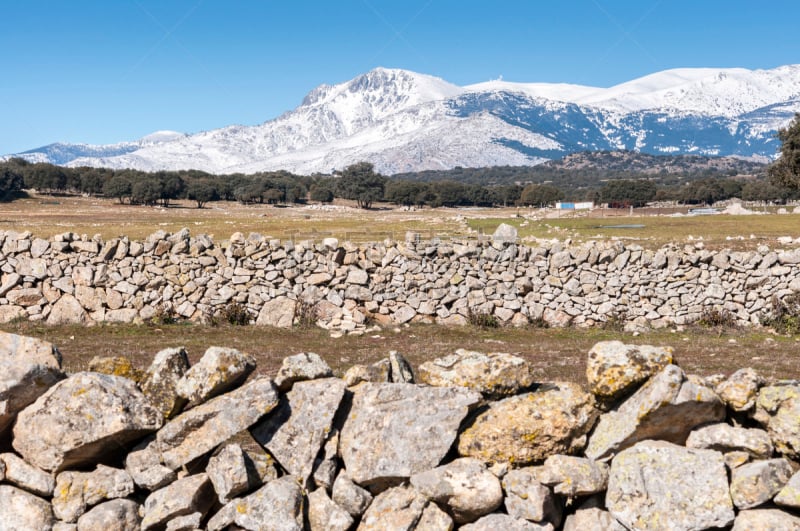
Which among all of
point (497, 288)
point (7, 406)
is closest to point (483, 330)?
point (497, 288)

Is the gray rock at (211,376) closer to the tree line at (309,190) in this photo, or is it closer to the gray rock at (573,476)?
the gray rock at (573,476)

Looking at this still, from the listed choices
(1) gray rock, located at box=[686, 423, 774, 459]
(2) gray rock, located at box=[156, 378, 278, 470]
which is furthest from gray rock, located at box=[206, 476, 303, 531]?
(1) gray rock, located at box=[686, 423, 774, 459]

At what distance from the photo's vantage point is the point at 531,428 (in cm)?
575

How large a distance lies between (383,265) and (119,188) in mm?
139057

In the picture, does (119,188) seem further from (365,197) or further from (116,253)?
(116,253)

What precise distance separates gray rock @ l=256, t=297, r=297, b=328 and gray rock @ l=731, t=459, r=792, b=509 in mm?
14225

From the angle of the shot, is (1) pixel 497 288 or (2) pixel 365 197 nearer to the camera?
(1) pixel 497 288

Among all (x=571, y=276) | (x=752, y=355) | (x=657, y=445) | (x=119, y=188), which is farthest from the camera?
(x=119, y=188)

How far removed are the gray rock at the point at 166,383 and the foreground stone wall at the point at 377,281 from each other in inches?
470

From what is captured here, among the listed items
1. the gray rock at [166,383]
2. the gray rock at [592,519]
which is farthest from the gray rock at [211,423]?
the gray rock at [592,519]

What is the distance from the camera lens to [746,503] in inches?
206

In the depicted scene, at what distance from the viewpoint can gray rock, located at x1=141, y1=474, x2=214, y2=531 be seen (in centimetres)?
557

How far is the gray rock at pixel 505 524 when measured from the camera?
5434 millimetres

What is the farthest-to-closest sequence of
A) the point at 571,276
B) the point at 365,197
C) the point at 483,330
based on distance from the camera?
the point at 365,197 < the point at 571,276 < the point at 483,330
